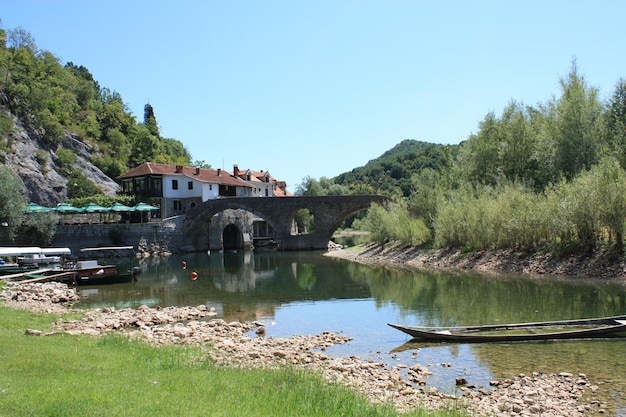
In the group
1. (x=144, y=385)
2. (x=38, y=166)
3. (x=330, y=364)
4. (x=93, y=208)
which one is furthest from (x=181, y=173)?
(x=144, y=385)

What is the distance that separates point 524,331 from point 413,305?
24.7 feet

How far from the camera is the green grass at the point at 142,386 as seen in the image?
7.66 m

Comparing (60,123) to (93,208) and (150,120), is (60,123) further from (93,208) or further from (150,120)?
(150,120)

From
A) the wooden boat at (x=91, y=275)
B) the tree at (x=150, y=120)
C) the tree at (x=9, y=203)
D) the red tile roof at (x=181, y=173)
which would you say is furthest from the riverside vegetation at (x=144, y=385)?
the tree at (x=150, y=120)

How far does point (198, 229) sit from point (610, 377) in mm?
56781

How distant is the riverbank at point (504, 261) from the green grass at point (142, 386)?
67.6 feet

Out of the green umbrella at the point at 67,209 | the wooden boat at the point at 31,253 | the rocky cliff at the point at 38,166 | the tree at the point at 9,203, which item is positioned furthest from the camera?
the rocky cliff at the point at 38,166

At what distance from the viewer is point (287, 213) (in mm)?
63500

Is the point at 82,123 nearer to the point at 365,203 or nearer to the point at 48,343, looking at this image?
the point at 365,203

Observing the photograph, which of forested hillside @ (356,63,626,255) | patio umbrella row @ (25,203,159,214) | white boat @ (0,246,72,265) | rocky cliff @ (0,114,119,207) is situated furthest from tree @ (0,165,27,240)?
forested hillside @ (356,63,626,255)

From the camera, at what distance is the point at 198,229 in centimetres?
6462

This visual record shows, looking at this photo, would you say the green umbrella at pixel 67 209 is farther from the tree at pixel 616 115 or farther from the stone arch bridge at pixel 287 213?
the tree at pixel 616 115

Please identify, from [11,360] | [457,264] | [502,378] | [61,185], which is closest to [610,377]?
[502,378]

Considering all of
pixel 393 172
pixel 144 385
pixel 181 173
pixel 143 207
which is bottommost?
pixel 144 385
